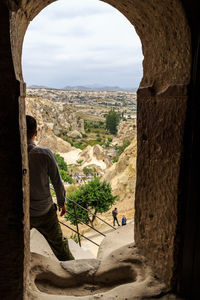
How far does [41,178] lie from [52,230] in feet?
1.69

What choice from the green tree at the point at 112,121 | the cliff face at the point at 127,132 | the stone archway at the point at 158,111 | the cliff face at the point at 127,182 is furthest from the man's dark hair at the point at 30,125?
the green tree at the point at 112,121

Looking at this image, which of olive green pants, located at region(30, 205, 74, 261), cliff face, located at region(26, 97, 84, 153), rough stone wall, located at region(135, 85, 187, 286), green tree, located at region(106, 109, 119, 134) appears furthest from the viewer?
green tree, located at region(106, 109, 119, 134)

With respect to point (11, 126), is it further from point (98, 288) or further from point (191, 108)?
point (98, 288)

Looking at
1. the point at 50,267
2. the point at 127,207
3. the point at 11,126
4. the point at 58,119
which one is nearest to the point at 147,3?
the point at 11,126

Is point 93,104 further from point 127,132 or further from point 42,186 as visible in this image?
point 42,186

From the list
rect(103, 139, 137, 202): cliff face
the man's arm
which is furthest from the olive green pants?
rect(103, 139, 137, 202): cliff face

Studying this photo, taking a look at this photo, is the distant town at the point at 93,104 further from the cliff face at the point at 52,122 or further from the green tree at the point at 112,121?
the cliff face at the point at 52,122

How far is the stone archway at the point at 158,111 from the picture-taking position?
1.75 metres

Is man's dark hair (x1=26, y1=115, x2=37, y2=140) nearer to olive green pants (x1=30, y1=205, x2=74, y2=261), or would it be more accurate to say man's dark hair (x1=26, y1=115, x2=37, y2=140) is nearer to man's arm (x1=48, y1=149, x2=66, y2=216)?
man's arm (x1=48, y1=149, x2=66, y2=216)

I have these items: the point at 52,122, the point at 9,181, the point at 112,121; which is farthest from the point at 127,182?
the point at 112,121

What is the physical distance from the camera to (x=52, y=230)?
8.05 ft

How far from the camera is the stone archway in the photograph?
1753 mm

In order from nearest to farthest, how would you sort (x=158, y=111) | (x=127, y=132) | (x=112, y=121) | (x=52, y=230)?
(x=158, y=111) → (x=52, y=230) → (x=127, y=132) → (x=112, y=121)

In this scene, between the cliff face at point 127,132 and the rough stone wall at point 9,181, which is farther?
the cliff face at point 127,132
